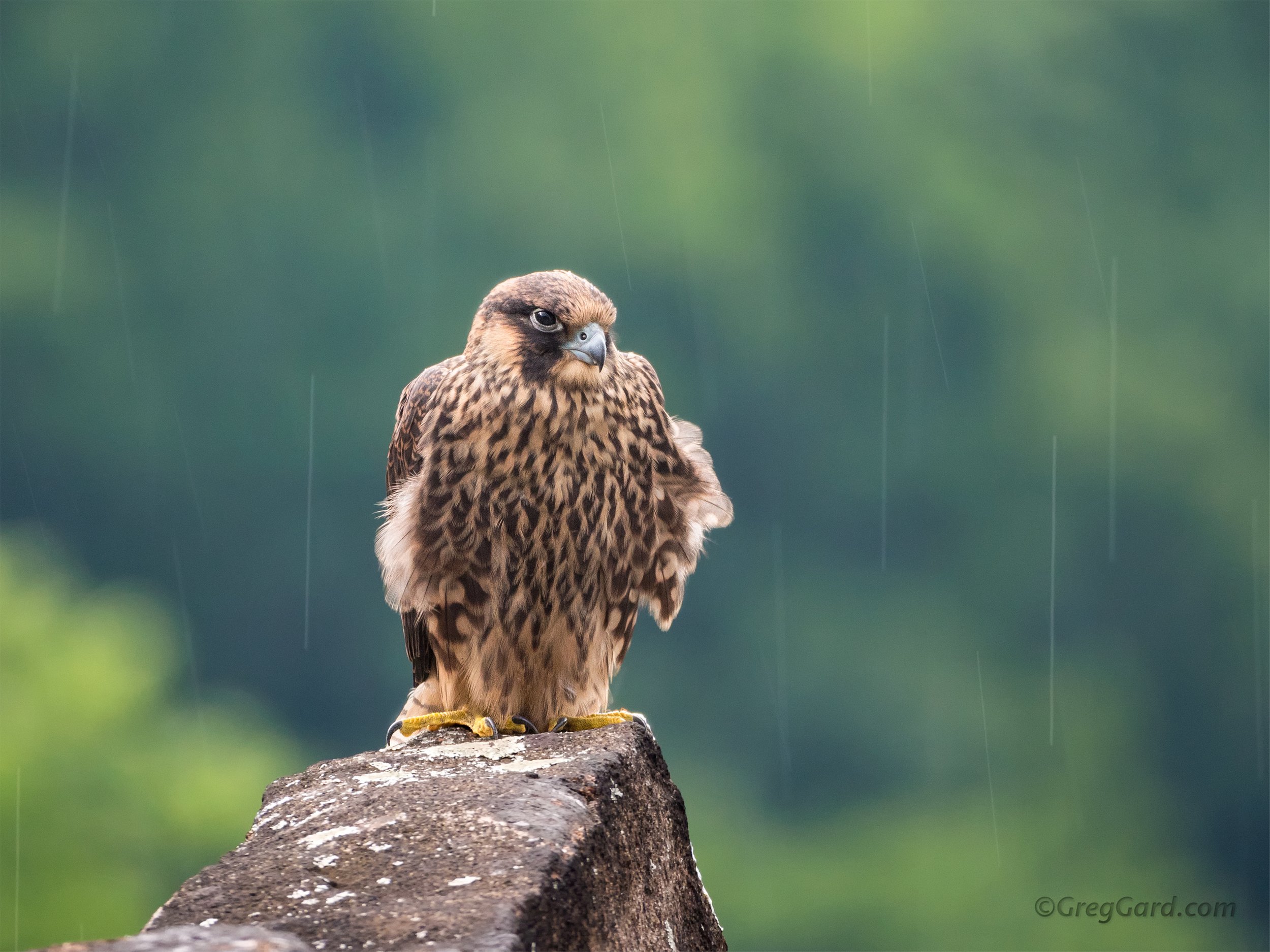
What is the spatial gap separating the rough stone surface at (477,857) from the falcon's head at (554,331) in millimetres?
685

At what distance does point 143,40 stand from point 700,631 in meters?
6.78

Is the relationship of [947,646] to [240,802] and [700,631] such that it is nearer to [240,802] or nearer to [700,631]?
[700,631]

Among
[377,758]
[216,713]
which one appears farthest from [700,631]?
[377,758]

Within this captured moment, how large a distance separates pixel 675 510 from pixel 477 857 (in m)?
1.11

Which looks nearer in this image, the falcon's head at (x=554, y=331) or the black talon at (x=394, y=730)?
the falcon's head at (x=554, y=331)

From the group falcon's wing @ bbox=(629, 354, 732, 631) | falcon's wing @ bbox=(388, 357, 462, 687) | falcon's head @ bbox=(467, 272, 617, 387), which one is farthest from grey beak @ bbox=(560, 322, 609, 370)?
falcon's wing @ bbox=(388, 357, 462, 687)

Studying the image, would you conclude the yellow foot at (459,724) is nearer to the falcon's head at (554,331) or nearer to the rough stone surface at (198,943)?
the falcon's head at (554,331)

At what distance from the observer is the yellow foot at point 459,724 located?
2656 millimetres

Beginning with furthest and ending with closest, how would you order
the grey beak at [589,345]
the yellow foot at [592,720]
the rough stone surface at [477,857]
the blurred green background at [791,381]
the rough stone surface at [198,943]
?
the blurred green background at [791,381] < the yellow foot at [592,720] < the grey beak at [589,345] < the rough stone surface at [477,857] < the rough stone surface at [198,943]

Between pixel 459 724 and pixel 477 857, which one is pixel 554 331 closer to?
pixel 459 724

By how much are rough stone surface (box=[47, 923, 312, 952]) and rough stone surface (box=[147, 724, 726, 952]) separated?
15 cm

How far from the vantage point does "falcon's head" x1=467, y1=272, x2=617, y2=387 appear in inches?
100

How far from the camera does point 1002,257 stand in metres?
11.4

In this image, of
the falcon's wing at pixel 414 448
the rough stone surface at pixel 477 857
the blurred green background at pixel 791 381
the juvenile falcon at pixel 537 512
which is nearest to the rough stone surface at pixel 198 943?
the rough stone surface at pixel 477 857
